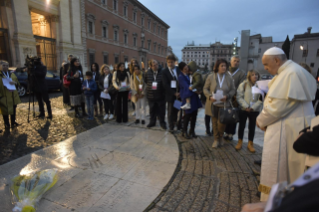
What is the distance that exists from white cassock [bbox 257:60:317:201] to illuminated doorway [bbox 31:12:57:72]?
2193 centimetres

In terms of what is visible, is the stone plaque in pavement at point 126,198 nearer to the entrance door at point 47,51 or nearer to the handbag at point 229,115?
the handbag at point 229,115

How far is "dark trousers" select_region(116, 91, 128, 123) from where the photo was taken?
18.5 feet

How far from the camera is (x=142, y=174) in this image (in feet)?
9.34

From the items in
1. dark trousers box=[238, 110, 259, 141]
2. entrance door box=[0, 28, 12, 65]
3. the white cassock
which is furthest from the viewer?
entrance door box=[0, 28, 12, 65]

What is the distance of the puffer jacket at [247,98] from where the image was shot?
3527mm

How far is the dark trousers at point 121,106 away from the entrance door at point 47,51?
57.5ft

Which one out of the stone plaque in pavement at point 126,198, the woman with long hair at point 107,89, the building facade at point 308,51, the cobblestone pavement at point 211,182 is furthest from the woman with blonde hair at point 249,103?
the woman with long hair at point 107,89

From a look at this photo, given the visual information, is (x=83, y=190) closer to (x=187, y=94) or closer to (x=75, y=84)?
(x=187, y=94)

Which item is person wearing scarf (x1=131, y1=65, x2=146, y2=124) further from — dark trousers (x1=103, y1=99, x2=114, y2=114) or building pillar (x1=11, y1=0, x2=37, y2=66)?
building pillar (x1=11, y1=0, x2=37, y2=66)

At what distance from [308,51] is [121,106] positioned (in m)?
5.25

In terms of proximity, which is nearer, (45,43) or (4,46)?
(4,46)

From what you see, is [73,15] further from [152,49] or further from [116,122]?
[152,49]

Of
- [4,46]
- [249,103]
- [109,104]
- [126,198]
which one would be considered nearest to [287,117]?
[249,103]

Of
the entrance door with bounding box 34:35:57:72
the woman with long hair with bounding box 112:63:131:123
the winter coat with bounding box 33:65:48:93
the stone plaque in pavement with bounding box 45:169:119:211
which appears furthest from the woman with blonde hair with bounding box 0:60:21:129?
the entrance door with bounding box 34:35:57:72
